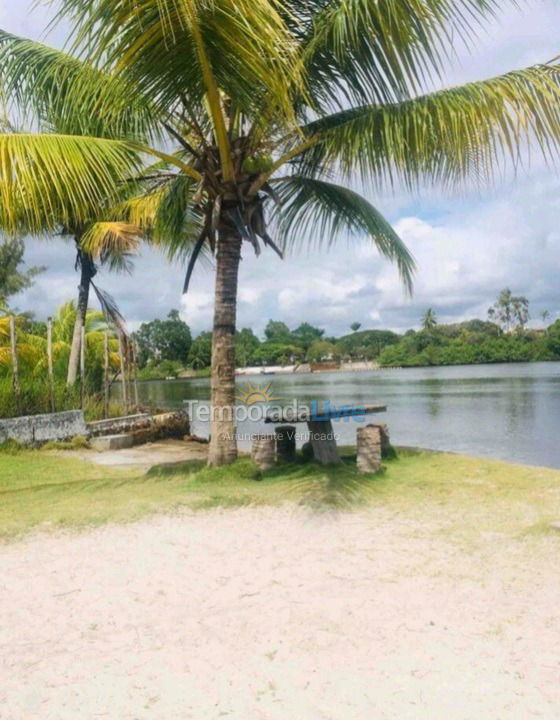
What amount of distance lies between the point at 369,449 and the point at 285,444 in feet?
4.87

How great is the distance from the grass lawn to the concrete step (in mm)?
2641

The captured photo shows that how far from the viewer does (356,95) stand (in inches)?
252

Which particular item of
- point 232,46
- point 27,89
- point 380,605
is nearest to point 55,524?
point 380,605

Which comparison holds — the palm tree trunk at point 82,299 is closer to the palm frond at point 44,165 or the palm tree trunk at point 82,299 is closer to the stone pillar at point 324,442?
the palm frond at point 44,165

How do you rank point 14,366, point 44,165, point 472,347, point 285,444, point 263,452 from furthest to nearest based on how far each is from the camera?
point 472,347 → point 14,366 → point 285,444 → point 263,452 → point 44,165

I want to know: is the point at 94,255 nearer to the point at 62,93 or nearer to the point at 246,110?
the point at 62,93

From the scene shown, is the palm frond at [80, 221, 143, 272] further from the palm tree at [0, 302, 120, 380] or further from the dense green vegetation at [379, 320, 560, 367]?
the dense green vegetation at [379, 320, 560, 367]

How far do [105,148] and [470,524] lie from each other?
4837 mm

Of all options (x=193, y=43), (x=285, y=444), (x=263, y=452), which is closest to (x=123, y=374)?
(x=285, y=444)

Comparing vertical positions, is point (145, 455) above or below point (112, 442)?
below

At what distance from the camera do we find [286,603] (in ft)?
11.1

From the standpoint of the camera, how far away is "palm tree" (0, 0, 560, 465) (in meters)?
4.85

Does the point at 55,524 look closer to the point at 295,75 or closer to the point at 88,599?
the point at 88,599

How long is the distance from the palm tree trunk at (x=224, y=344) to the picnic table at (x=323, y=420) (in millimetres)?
538
